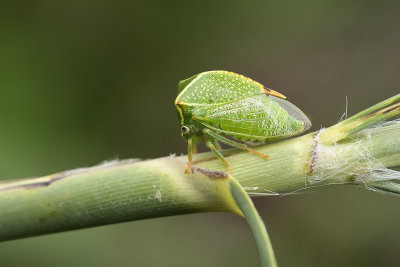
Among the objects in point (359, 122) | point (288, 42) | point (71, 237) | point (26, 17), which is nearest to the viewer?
point (359, 122)

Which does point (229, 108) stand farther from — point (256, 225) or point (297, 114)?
point (256, 225)

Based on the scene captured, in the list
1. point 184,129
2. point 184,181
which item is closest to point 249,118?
point 184,129

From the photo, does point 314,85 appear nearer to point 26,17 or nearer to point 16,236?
point 26,17

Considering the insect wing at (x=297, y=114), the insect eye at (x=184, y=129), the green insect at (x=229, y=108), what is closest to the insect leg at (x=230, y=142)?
the green insect at (x=229, y=108)

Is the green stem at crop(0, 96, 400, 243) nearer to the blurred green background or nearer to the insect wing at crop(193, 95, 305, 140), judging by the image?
the insect wing at crop(193, 95, 305, 140)

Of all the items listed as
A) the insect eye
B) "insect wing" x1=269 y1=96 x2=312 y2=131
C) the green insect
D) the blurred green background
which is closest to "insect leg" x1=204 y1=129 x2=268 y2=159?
the green insect

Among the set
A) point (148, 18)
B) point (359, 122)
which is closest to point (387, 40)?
point (148, 18)

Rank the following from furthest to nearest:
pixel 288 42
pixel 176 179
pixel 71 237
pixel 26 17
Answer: pixel 288 42
pixel 26 17
pixel 71 237
pixel 176 179
